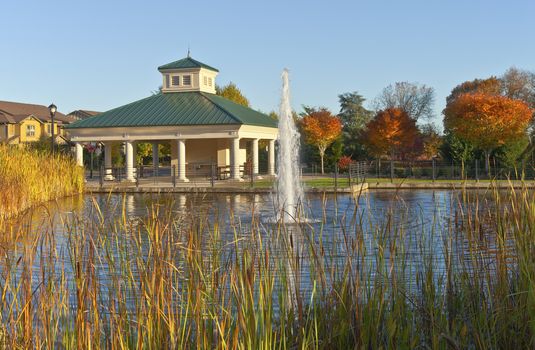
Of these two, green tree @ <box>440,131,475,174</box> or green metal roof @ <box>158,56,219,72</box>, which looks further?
green tree @ <box>440,131,475,174</box>

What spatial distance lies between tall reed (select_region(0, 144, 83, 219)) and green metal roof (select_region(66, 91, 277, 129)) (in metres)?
10.4

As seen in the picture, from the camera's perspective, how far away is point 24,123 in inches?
2421

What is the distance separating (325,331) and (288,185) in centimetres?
1516

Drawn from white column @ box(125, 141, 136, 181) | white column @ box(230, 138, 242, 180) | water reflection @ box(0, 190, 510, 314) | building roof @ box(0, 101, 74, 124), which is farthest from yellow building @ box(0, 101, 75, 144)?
water reflection @ box(0, 190, 510, 314)

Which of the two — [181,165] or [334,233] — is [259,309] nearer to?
[334,233]

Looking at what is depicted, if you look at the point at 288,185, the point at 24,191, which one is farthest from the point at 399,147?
the point at 24,191

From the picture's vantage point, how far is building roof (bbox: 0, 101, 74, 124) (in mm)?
61287

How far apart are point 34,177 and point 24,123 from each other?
156ft

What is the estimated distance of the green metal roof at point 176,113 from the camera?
32438 millimetres

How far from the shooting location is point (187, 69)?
36000mm

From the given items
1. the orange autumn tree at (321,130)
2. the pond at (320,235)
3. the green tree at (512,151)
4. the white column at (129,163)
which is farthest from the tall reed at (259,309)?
the orange autumn tree at (321,130)

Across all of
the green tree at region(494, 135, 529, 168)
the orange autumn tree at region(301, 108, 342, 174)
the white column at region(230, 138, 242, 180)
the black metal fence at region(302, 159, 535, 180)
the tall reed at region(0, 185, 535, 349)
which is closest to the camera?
the tall reed at region(0, 185, 535, 349)

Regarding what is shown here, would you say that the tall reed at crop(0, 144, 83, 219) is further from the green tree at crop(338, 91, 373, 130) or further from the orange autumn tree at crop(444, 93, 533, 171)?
the green tree at crop(338, 91, 373, 130)

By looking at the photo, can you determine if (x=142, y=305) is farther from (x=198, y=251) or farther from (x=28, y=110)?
(x=28, y=110)
